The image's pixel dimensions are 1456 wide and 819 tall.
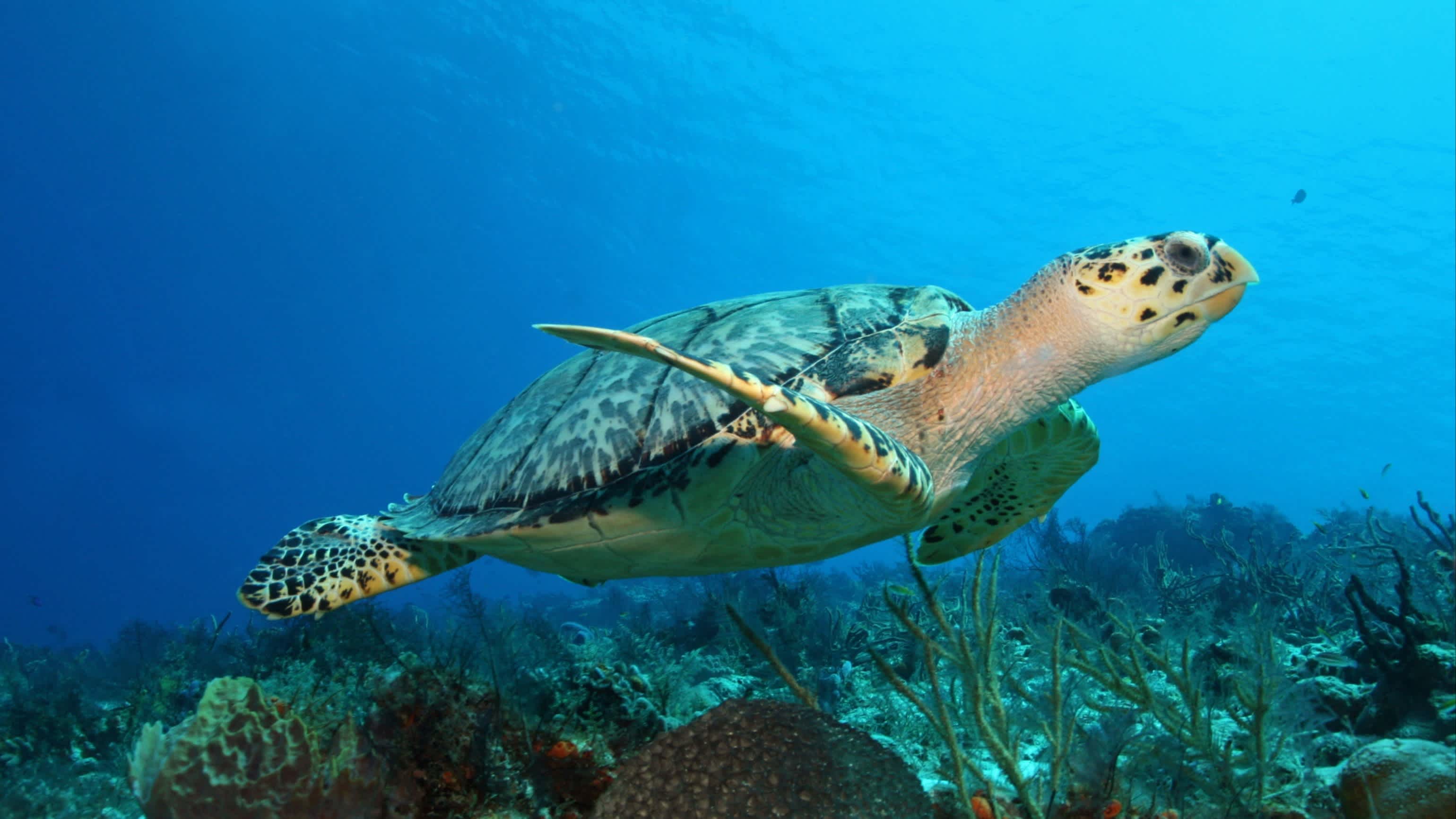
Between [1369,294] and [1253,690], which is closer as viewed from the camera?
[1253,690]

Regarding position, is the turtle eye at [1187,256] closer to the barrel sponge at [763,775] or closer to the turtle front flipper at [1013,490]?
the turtle front flipper at [1013,490]

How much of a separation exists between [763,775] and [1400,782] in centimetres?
224

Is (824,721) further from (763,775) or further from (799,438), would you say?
(799,438)

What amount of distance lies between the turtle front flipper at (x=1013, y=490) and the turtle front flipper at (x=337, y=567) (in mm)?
2980

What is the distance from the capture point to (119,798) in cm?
381

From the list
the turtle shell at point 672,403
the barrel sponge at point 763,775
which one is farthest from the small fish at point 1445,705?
the turtle shell at point 672,403

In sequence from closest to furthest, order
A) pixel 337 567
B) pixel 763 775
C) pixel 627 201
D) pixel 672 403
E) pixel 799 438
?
pixel 799 438
pixel 763 775
pixel 672 403
pixel 337 567
pixel 627 201

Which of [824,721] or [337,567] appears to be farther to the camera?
[337,567]

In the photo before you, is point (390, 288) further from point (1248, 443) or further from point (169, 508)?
point (1248, 443)

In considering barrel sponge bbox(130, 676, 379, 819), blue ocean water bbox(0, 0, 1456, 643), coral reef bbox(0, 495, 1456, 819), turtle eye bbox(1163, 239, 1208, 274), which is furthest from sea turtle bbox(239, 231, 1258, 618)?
blue ocean water bbox(0, 0, 1456, 643)

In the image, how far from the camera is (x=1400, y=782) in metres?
2.25

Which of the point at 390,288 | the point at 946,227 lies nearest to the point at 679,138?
the point at 946,227

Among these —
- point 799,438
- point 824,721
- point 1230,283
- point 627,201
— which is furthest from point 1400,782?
point 627,201

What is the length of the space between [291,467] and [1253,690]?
99.0 m
